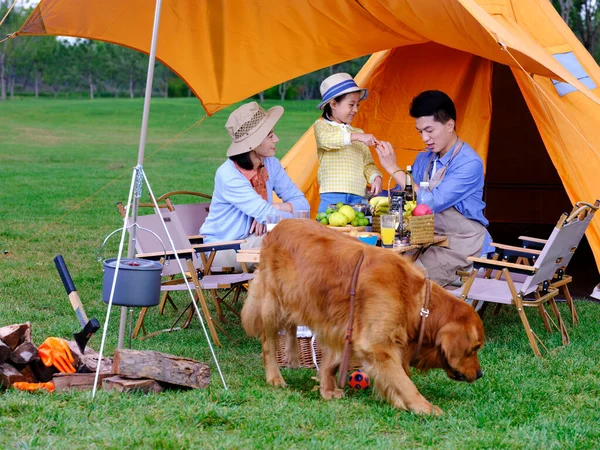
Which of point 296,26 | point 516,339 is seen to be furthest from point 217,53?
point 516,339

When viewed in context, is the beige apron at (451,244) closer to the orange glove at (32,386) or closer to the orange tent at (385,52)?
the orange tent at (385,52)

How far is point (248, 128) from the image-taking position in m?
5.85

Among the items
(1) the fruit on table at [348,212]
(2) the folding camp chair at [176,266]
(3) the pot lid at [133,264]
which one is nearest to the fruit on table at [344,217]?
(1) the fruit on table at [348,212]

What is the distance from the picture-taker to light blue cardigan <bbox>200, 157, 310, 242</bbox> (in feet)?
18.8

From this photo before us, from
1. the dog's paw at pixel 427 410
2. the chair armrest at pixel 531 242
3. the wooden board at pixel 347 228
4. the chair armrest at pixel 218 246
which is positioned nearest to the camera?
the dog's paw at pixel 427 410

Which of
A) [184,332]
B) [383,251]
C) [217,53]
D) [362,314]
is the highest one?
[217,53]

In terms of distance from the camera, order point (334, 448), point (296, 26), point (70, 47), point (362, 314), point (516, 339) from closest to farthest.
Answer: point (334, 448) < point (362, 314) < point (516, 339) < point (296, 26) < point (70, 47)

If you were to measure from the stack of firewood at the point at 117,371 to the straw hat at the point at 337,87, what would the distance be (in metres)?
2.54

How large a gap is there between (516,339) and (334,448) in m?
2.44

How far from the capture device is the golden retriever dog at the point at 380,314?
400 centimetres

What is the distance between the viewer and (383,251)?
13.6 ft

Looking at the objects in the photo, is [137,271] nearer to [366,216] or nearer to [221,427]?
[221,427]

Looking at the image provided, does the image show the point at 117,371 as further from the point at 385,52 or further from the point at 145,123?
the point at 385,52

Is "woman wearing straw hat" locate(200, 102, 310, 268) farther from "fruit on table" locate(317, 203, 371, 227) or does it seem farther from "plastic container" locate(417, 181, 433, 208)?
"plastic container" locate(417, 181, 433, 208)
